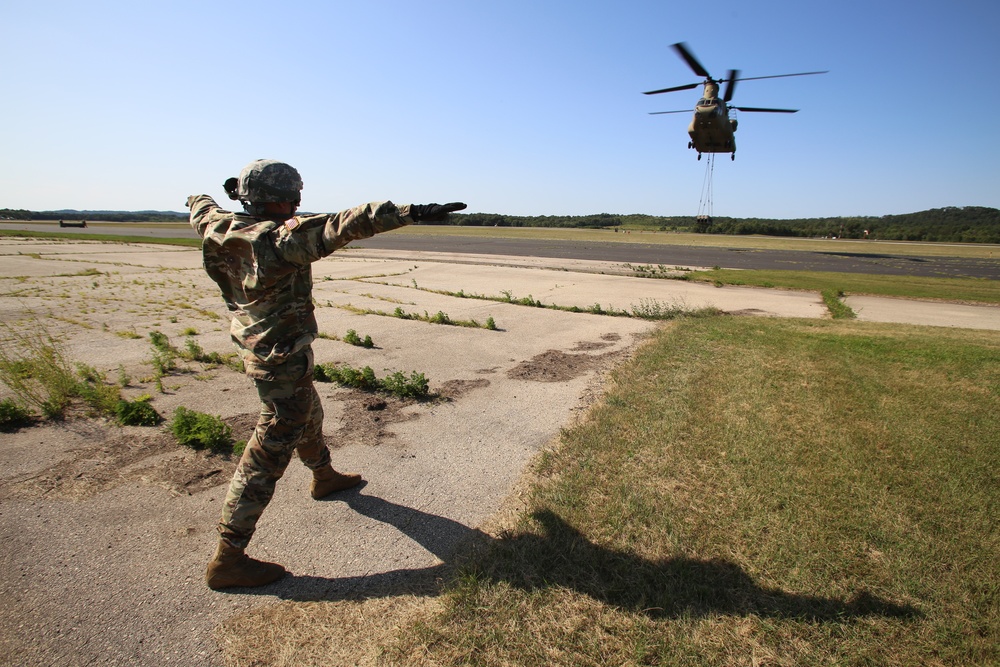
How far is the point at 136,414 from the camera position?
5.07m

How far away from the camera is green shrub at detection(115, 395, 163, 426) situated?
504 cm

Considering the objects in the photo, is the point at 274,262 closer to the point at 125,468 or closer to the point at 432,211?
the point at 432,211

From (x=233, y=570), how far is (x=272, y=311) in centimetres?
150

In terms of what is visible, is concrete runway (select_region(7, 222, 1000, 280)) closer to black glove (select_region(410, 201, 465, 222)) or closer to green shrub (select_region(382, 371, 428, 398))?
green shrub (select_region(382, 371, 428, 398))

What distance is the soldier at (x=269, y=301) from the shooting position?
2877 millimetres

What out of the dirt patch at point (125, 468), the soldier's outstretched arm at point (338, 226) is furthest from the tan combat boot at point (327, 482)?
the soldier's outstretched arm at point (338, 226)

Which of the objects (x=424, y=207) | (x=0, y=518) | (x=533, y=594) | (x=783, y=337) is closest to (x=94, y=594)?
(x=0, y=518)

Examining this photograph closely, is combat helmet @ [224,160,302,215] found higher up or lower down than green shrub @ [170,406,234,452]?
higher up

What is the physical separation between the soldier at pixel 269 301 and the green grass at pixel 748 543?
1185mm

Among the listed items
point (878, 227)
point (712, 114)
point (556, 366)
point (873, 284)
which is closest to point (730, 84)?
point (712, 114)

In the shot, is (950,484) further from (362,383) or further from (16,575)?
(16,575)

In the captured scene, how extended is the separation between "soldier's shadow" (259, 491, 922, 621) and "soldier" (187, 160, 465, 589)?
44cm

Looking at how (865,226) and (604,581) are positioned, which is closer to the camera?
(604,581)

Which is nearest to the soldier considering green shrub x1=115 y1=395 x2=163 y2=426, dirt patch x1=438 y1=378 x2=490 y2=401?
green shrub x1=115 y1=395 x2=163 y2=426
